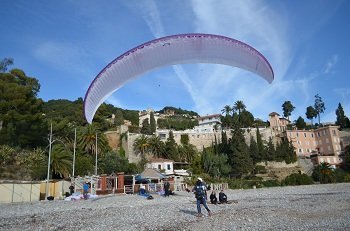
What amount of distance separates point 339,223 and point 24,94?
3605cm

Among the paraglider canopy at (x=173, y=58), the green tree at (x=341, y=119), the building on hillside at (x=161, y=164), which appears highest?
the green tree at (x=341, y=119)

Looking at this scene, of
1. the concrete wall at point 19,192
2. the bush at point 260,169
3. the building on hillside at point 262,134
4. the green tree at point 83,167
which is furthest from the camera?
the building on hillside at point 262,134

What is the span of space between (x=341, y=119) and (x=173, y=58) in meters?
91.4

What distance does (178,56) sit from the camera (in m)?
14.3

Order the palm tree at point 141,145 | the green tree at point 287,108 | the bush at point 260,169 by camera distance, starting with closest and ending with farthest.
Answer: the palm tree at point 141,145
the bush at point 260,169
the green tree at point 287,108

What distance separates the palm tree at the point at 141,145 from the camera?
61969 millimetres

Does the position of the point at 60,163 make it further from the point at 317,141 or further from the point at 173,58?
the point at 317,141

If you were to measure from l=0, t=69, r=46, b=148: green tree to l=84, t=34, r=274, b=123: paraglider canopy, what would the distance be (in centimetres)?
2665

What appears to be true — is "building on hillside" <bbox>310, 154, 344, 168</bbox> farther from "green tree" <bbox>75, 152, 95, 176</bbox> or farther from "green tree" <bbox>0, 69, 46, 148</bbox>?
"green tree" <bbox>0, 69, 46, 148</bbox>

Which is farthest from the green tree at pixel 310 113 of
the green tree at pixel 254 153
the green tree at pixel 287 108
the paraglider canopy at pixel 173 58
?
the paraglider canopy at pixel 173 58

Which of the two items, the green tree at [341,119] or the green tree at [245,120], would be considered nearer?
the green tree at [245,120]

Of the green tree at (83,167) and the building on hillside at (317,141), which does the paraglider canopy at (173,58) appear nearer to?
the green tree at (83,167)

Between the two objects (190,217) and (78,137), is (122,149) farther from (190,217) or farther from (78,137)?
(190,217)

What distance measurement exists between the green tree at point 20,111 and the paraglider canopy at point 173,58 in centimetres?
2665
